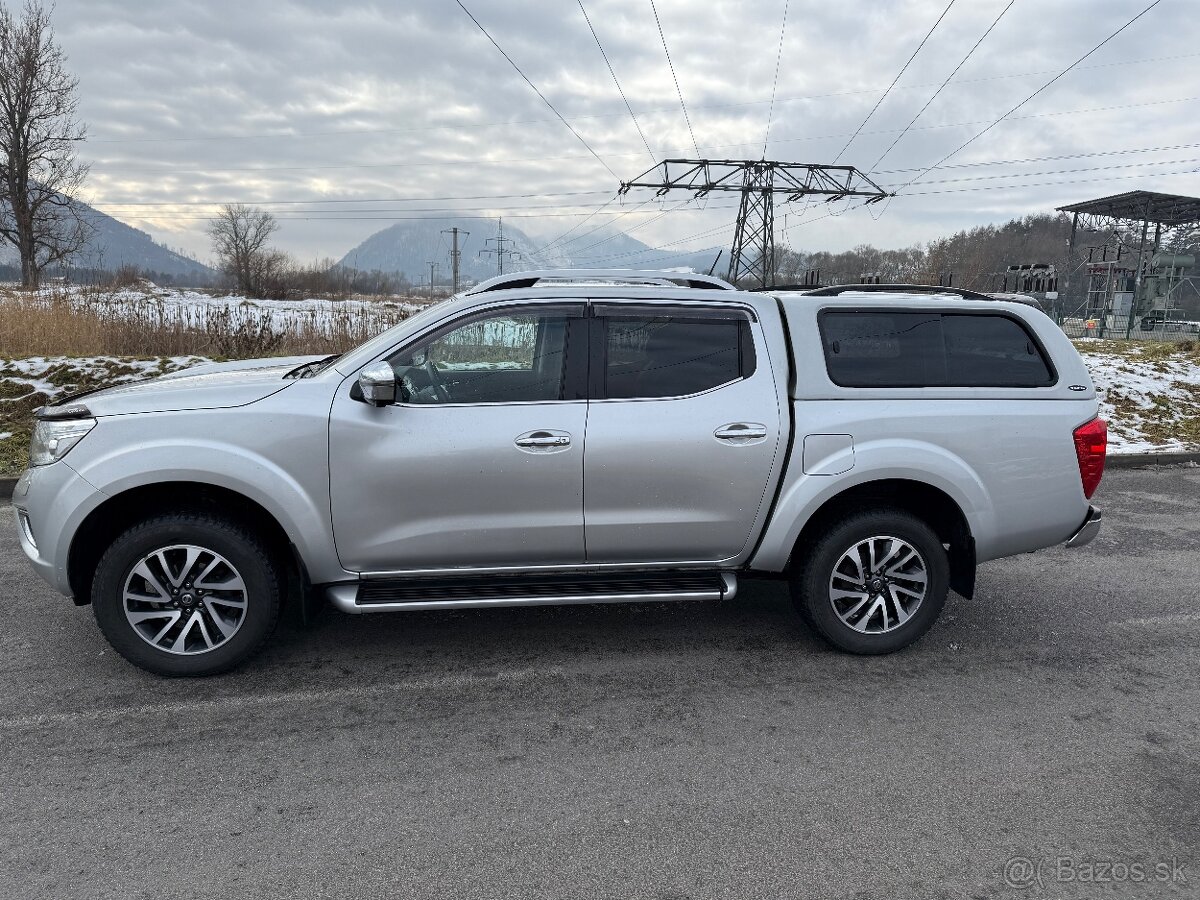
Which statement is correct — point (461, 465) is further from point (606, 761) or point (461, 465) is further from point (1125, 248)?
point (1125, 248)

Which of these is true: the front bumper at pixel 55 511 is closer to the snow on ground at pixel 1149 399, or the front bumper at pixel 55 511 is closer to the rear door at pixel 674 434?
the rear door at pixel 674 434

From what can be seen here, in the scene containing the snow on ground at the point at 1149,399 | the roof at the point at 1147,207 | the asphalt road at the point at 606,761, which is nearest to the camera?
the asphalt road at the point at 606,761

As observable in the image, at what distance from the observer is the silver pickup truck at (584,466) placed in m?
3.62

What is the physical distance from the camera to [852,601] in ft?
13.5

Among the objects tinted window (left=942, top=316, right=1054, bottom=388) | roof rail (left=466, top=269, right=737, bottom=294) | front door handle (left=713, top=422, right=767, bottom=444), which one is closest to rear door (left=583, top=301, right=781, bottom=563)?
front door handle (left=713, top=422, right=767, bottom=444)

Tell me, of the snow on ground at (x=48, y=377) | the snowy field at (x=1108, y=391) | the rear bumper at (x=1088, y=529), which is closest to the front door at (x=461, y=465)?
the rear bumper at (x=1088, y=529)

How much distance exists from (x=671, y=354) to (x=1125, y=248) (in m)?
52.1

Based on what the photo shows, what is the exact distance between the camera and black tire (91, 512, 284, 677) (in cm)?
358

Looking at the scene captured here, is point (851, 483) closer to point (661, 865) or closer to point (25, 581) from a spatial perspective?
point (661, 865)

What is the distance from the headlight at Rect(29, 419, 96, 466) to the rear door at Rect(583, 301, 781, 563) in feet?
7.63

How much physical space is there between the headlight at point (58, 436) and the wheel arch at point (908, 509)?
3468 mm

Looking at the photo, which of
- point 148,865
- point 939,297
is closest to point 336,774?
point 148,865

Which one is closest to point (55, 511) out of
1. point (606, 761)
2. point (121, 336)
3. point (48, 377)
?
point (606, 761)

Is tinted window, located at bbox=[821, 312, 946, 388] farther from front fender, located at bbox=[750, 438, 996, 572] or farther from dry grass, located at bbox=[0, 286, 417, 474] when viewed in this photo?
dry grass, located at bbox=[0, 286, 417, 474]
